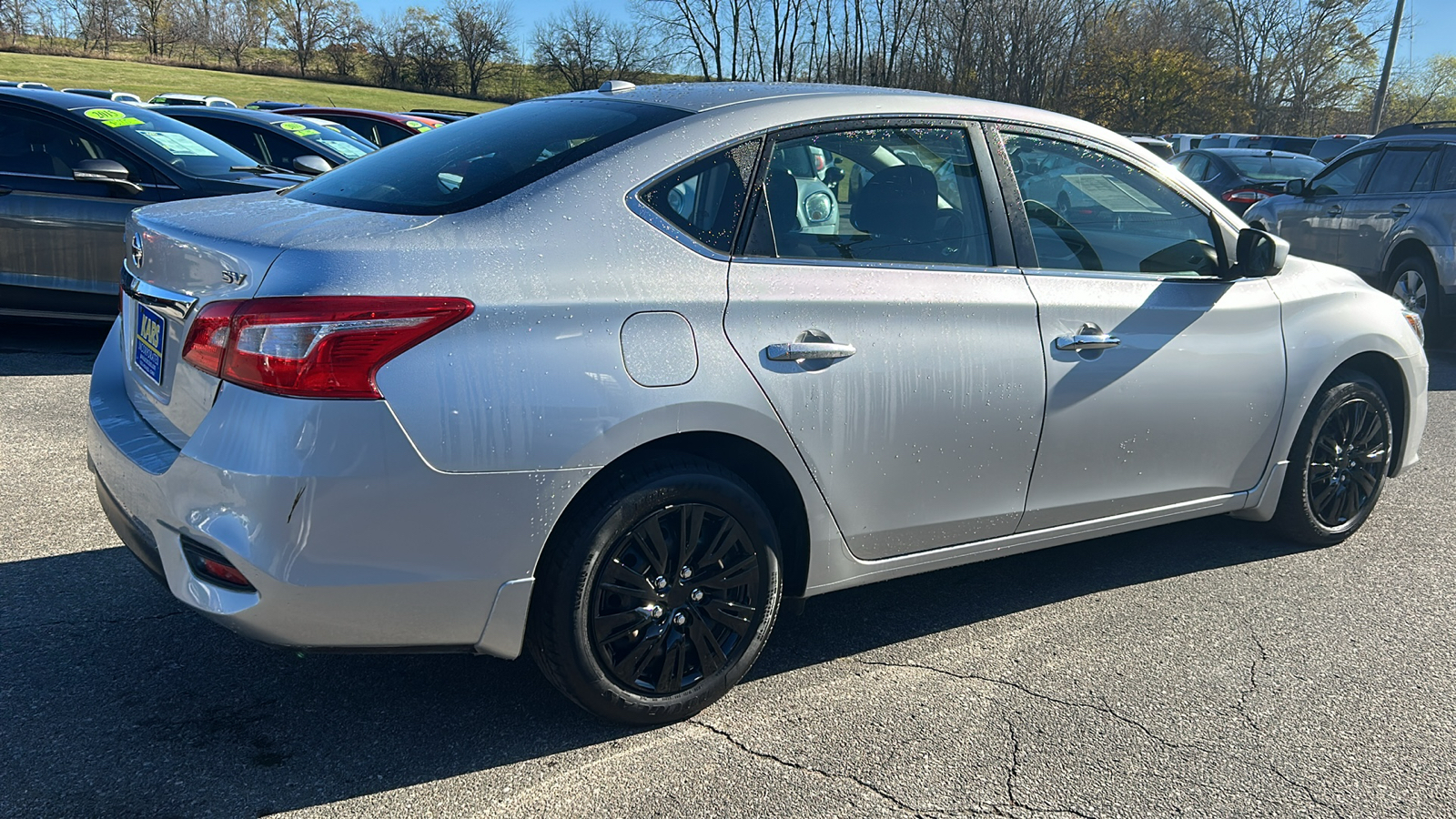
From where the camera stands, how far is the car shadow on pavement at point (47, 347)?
6664mm

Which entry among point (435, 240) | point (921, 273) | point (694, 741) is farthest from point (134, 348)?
point (921, 273)

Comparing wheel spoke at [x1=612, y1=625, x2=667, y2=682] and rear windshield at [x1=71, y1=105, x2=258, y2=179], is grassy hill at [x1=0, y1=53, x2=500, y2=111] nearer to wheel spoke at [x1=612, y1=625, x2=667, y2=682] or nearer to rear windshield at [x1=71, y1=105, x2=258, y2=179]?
rear windshield at [x1=71, y1=105, x2=258, y2=179]

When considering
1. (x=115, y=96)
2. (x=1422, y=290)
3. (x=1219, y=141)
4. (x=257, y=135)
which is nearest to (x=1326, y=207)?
(x=1422, y=290)

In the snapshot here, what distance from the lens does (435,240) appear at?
99.9 inches

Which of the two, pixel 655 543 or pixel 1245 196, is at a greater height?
pixel 1245 196

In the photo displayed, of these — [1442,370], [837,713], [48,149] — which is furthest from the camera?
[1442,370]

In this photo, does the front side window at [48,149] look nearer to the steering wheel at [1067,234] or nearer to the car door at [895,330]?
the car door at [895,330]

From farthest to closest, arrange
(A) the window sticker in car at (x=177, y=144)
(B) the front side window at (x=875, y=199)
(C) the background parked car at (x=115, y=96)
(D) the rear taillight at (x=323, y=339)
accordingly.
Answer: (C) the background parked car at (x=115, y=96) < (A) the window sticker in car at (x=177, y=144) < (B) the front side window at (x=875, y=199) < (D) the rear taillight at (x=323, y=339)

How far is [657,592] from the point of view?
2801 millimetres

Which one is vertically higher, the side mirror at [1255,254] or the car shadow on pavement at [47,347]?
the side mirror at [1255,254]

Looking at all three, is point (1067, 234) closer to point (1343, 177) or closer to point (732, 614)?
point (732, 614)

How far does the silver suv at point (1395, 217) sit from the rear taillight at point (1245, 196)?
252 cm

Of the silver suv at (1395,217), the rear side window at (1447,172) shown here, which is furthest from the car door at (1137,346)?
the rear side window at (1447,172)

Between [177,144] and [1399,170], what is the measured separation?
31.3 ft
